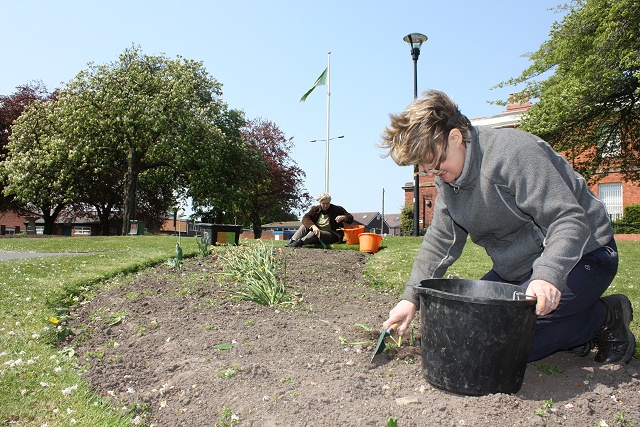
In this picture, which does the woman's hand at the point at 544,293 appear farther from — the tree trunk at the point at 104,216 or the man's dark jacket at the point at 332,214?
the tree trunk at the point at 104,216

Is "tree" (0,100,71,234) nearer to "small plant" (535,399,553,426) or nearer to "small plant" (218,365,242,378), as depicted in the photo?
"small plant" (218,365,242,378)

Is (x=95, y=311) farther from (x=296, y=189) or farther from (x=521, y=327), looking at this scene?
(x=296, y=189)

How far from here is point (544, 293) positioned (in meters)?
2.23

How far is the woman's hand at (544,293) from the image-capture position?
87.5 inches

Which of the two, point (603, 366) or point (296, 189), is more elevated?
point (296, 189)

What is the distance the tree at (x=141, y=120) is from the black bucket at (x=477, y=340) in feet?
70.4

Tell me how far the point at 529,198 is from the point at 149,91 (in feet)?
76.9

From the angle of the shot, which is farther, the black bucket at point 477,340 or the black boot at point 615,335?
the black boot at point 615,335

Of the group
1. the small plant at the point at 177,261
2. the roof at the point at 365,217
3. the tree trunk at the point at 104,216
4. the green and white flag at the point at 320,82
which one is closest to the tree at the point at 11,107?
the tree trunk at the point at 104,216

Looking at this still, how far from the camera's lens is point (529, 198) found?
2.36m

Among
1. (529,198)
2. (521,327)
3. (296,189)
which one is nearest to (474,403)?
(521,327)

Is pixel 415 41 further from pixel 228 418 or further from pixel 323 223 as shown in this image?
pixel 228 418

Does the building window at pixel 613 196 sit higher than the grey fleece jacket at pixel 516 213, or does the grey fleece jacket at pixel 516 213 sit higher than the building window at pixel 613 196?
the building window at pixel 613 196

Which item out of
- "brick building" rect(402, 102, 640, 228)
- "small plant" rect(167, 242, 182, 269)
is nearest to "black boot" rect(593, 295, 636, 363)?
"small plant" rect(167, 242, 182, 269)
